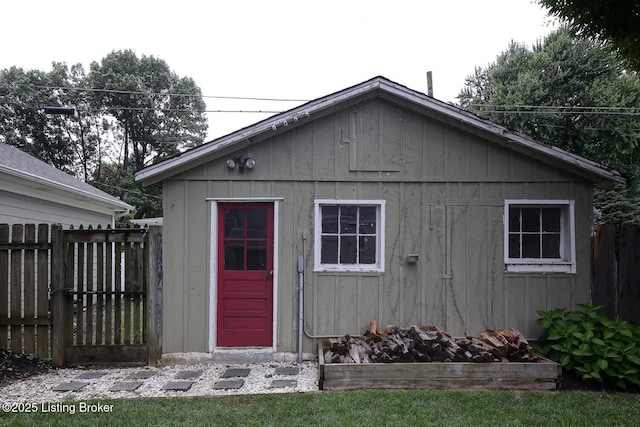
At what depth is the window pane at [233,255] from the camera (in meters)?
6.06

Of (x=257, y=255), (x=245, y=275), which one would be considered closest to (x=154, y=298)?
(x=245, y=275)

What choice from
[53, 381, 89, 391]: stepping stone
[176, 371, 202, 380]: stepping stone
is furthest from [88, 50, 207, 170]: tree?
[53, 381, 89, 391]: stepping stone

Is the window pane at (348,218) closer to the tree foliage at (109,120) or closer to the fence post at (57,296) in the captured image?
the fence post at (57,296)

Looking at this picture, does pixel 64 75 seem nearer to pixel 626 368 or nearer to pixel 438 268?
pixel 438 268

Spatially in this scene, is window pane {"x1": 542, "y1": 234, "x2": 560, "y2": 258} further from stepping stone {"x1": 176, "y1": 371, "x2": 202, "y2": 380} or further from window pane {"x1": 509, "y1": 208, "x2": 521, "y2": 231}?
stepping stone {"x1": 176, "y1": 371, "x2": 202, "y2": 380}

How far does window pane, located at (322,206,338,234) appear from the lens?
613 centimetres

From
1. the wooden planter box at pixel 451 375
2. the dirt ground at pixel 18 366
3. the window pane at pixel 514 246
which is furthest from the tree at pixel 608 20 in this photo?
the dirt ground at pixel 18 366

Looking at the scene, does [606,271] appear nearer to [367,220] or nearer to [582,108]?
[367,220]

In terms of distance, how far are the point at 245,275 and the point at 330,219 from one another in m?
1.42

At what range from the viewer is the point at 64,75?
26.8 metres

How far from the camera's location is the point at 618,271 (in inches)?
232

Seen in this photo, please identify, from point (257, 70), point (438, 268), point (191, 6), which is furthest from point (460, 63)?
→ point (438, 268)

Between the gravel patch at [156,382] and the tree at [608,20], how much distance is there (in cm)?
537

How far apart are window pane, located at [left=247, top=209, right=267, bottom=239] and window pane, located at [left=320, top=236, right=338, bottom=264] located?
2.74 ft
